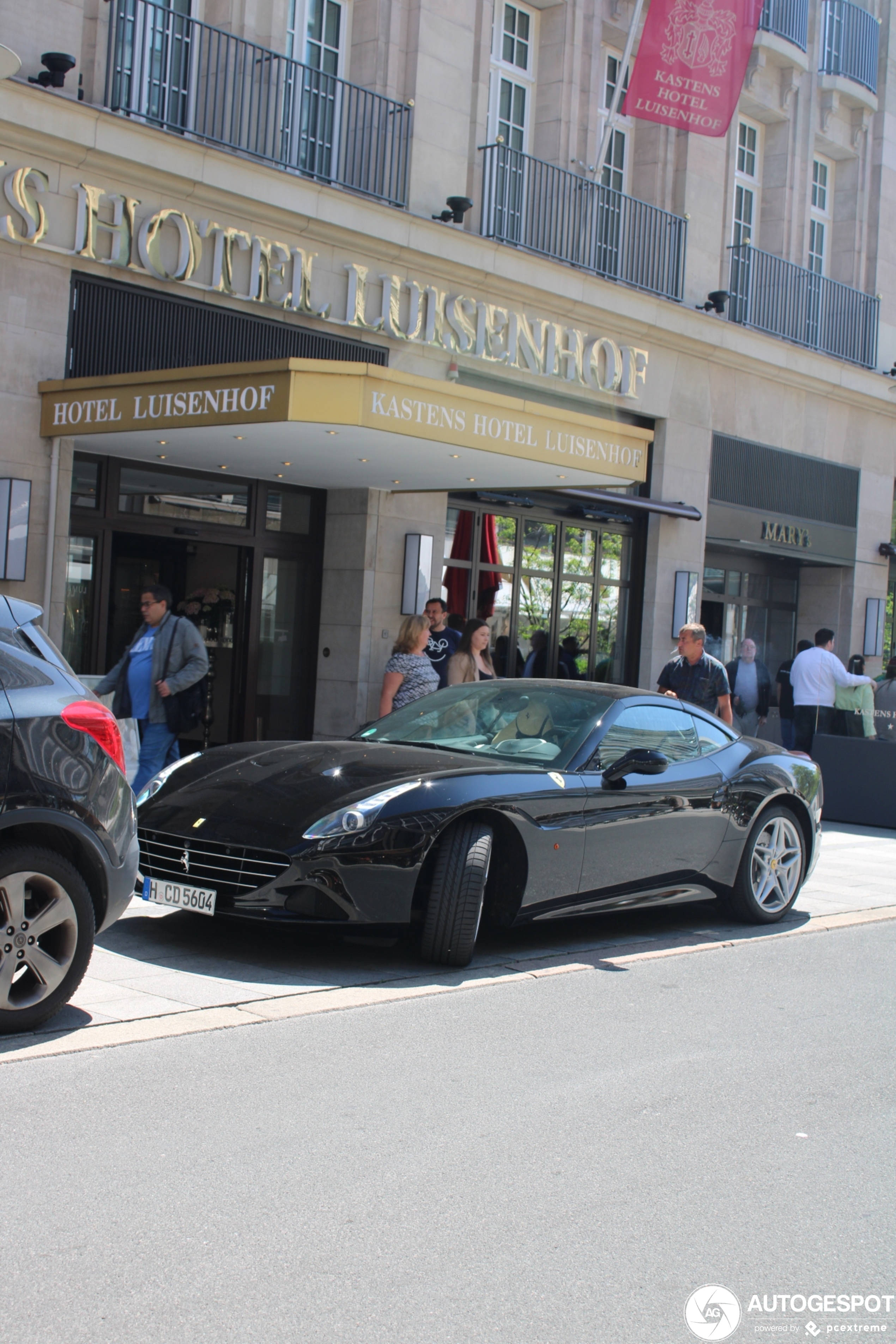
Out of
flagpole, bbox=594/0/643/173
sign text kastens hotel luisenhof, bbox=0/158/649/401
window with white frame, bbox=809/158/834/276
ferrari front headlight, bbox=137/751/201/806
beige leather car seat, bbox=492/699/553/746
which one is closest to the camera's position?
ferrari front headlight, bbox=137/751/201/806

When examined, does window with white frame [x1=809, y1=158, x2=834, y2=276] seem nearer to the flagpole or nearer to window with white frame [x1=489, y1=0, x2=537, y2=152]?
the flagpole

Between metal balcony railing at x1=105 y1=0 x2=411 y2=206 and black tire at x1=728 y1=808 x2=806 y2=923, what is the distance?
826 cm

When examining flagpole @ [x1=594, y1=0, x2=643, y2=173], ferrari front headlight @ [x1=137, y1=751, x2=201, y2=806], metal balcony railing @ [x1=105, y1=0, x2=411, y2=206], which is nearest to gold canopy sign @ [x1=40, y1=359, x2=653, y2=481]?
metal balcony railing @ [x1=105, y1=0, x2=411, y2=206]

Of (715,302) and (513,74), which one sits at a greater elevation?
(513,74)

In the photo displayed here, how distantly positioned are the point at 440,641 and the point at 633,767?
6396 mm

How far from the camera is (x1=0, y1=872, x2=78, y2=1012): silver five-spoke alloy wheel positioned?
4.98m

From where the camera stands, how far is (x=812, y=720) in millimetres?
15492

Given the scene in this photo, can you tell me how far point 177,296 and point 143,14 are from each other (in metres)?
2.41

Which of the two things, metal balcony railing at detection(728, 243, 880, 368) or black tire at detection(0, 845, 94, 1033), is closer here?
black tire at detection(0, 845, 94, 1033)

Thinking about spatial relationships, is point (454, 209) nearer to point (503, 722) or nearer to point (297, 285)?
point (297, 285)

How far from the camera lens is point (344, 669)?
14766mm

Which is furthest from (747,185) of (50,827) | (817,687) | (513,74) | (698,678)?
(50,827)

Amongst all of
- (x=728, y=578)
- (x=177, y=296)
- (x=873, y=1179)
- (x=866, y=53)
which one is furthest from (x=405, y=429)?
(x=866, y=53)

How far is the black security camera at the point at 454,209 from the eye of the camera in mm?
14922
